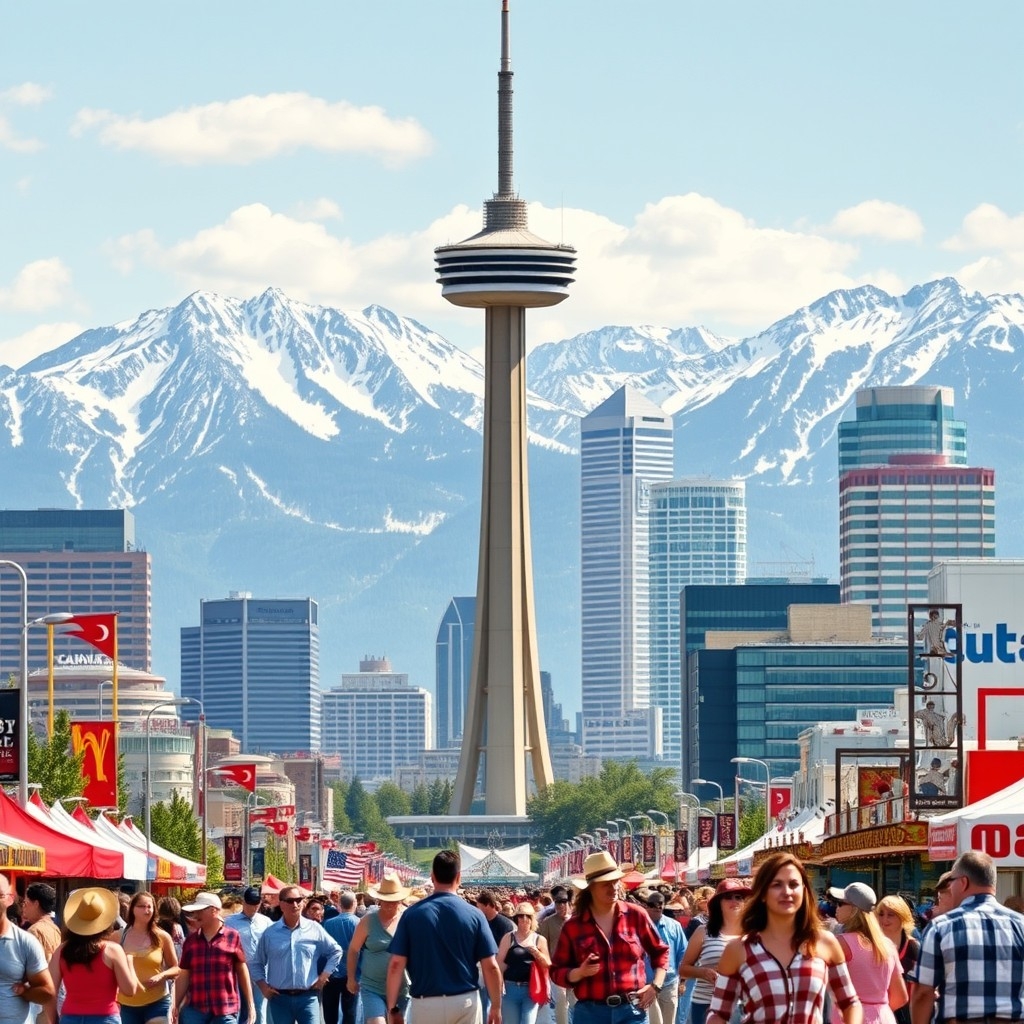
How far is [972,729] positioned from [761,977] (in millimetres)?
81024

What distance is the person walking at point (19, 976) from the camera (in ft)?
68.5

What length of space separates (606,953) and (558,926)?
10705 mm

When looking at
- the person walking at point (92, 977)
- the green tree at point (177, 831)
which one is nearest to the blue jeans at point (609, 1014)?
the person walking at point (92, 977)

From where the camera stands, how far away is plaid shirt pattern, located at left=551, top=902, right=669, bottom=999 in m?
22.4

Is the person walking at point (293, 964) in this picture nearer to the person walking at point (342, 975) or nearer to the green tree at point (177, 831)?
the person walking at point (342, 975)

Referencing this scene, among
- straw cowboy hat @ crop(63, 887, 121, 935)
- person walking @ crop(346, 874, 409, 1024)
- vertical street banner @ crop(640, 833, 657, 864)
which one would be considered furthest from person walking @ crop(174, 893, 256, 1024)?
vertical street banner @ crop(640, 833, 657, 864)

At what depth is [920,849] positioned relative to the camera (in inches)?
2078

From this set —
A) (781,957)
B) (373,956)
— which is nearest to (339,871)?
(373,956)

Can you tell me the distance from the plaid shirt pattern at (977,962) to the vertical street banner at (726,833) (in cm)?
10772

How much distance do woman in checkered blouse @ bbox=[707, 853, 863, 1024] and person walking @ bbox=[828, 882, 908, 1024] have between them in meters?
5.02

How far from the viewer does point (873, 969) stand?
21.9 meters

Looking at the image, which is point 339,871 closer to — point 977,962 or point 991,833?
point 991,833

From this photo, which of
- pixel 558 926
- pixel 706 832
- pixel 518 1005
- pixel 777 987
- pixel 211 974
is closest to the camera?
pixel 777 987

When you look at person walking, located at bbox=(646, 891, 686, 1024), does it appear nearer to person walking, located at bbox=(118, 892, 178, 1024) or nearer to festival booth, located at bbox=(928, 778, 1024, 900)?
festival booth, located at bbox=(928, 778, 1024, 900)
